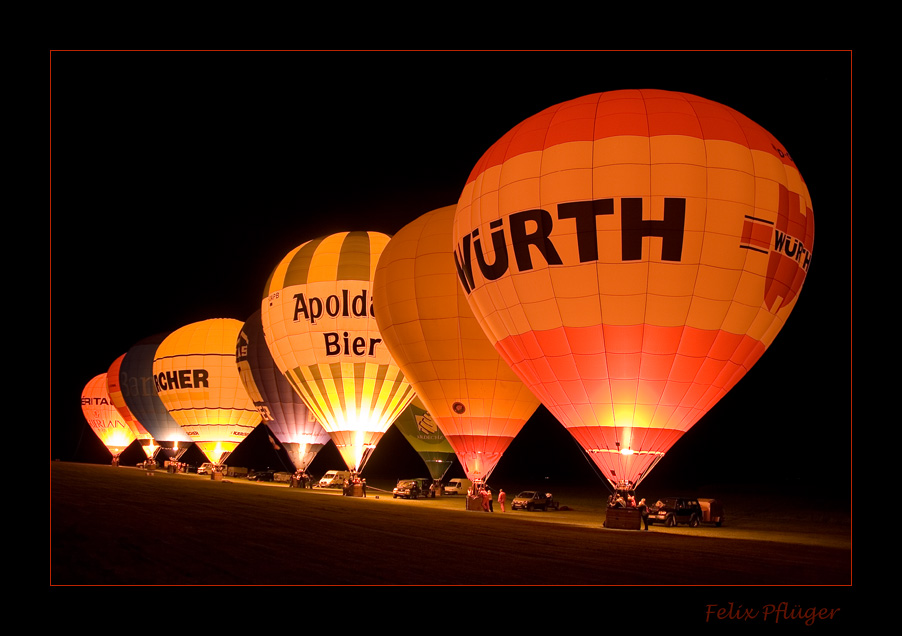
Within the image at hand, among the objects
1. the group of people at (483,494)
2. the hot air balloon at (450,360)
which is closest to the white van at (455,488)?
the hot air balloon at (450,360)

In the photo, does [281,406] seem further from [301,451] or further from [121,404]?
[121,404]

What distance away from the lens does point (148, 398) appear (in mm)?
44094

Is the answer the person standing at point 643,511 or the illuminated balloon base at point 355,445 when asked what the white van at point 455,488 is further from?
the person standing at point 643,511

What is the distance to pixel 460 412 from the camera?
20578 mm

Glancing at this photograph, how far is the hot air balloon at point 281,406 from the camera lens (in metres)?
31.4

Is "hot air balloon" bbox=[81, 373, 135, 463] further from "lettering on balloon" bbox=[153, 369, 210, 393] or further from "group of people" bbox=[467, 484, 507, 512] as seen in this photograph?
"group of people" bbox=[467, 484, 507, 512]

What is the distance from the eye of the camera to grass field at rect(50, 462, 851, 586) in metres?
9.07

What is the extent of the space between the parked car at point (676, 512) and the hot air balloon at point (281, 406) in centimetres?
1650

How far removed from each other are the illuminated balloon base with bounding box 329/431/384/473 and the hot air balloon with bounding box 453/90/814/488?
11075 mm

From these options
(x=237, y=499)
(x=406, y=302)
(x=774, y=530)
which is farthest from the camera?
(x=406, y=302)

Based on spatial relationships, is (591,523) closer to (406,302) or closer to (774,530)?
(774,530)

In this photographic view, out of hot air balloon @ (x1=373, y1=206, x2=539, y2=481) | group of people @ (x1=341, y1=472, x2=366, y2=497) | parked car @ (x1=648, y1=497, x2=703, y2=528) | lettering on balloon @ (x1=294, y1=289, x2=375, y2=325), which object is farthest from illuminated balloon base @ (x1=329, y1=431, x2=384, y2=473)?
parked car @ (x1=648, y1=497, x2=703, y2=528)

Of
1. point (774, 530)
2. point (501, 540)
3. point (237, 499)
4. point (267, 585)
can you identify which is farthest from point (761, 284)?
point (237, 499)

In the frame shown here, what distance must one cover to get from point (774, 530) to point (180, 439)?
32.4 m
